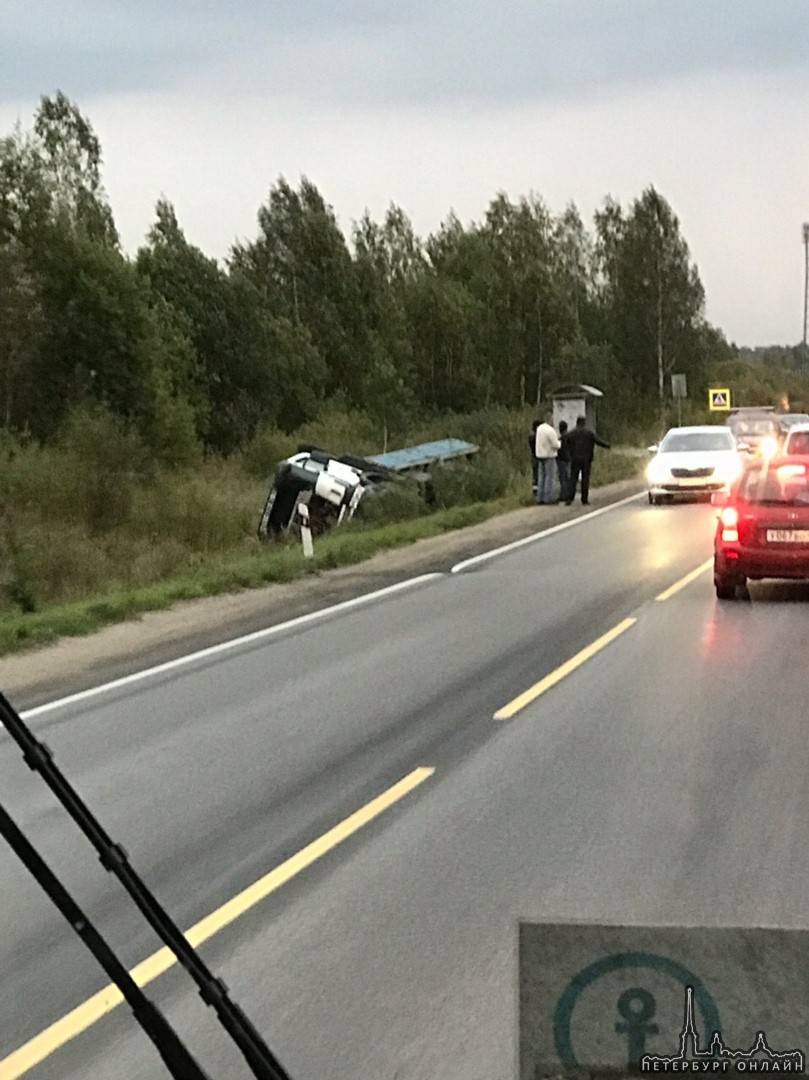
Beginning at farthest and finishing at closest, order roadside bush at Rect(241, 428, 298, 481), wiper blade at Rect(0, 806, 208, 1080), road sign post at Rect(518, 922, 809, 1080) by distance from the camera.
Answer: roadside bush at Rect(241, 428, 298, 481)
road sign post at Rect(518, 922, 809, 1080)
wiper blade at Rect(0, 806, 208, 1080)

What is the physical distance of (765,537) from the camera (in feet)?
58.8

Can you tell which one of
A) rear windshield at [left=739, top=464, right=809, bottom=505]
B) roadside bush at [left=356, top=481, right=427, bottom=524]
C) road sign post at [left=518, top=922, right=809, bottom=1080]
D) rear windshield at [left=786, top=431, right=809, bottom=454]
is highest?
road sign post at [left=518, top=922, right=809, bottom=1080]

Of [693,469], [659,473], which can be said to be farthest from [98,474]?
[693,469]

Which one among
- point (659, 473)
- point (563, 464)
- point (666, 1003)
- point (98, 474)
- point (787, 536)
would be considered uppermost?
point (666, 1003)

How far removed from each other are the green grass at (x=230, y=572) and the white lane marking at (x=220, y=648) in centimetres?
177

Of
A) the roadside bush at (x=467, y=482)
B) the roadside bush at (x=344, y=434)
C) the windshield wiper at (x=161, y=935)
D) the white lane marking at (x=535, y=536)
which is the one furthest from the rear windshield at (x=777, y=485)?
the roadside bush at (x=344, y=434)

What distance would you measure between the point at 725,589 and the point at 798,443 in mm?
12778

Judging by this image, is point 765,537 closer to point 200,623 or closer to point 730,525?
point 730,525

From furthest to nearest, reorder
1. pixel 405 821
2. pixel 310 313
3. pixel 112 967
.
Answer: pixel 310 313 → pixel 405 821 → pixel 112 967

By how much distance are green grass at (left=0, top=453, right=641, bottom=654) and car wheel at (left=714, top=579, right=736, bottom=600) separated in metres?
6.07

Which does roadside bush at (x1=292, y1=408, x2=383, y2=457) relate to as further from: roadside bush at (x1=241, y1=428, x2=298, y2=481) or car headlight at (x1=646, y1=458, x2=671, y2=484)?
car headlight at (x1=646, y1=458, x2=671, y2=484)

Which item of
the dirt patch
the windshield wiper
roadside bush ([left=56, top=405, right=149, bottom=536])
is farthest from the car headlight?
the windshield wiper

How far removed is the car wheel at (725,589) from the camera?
715 inches

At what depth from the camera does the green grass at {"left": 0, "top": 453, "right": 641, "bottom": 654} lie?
57.0ft
